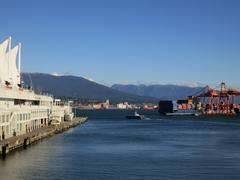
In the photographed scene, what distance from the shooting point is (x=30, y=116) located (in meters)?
65.9

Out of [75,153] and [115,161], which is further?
[75,153]

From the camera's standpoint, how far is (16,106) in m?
57.1

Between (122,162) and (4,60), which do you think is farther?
(4,60)

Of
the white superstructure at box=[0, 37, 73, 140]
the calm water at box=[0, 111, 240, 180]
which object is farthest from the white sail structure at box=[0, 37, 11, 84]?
the calm water at box=[0, 111, 240, 180]

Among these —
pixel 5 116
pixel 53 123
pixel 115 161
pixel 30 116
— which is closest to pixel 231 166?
pixel 115 161

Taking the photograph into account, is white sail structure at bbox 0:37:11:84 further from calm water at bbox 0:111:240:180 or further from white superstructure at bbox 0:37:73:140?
calm water at bbox 0:111:240:180

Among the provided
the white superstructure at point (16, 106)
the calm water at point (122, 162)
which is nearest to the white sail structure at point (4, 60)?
the white superstructure at point (16, 106)

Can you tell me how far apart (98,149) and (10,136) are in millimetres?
8935

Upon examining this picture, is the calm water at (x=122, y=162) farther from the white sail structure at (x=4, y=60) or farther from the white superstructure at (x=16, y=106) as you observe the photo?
the white sail structure at (x=4, y=60)

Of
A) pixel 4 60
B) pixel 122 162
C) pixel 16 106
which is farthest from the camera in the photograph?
pixel 4 60

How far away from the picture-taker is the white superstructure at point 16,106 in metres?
51.9

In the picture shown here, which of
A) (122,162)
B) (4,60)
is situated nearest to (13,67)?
(4,60)

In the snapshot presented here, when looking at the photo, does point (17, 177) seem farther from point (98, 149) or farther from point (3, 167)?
point (98, 149)

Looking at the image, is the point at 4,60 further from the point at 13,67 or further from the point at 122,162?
the point at 122,162
